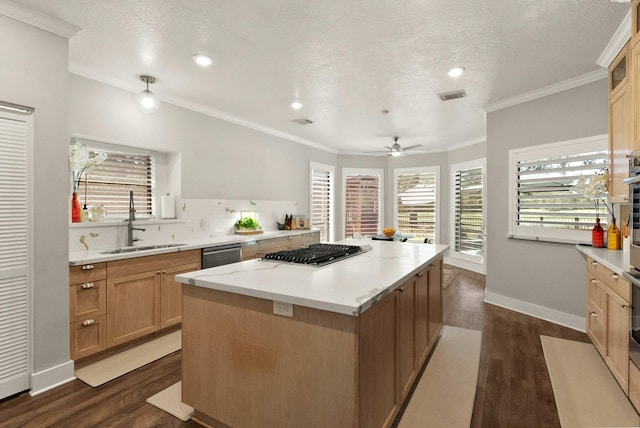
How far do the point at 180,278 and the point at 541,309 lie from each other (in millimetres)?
3994

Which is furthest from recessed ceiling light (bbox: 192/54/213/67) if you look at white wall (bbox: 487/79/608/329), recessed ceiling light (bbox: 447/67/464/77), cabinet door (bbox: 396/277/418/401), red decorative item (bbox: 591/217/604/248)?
red decorative item (bbox: 591/217/604/248)

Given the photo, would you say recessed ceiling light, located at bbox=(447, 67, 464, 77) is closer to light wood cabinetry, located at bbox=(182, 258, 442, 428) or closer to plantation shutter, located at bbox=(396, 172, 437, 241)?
light wood cabinetry, located at bbox=(182, 258, 442, 428)

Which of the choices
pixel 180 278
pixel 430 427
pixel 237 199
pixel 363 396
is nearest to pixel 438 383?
pixel 430 427

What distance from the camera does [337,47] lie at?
2.72 metres

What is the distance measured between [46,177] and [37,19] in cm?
111

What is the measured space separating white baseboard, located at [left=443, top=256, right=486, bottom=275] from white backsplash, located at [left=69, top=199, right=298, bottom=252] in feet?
12.9

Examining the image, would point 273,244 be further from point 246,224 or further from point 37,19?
point 37,19

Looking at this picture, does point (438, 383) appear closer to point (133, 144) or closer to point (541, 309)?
point (541, 309)

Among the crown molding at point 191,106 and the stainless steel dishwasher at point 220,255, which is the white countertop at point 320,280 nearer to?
the stainless steel dishwasher at point 220,255

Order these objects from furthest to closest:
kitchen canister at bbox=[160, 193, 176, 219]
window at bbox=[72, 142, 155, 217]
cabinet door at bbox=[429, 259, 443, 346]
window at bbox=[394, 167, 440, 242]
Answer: window at bbox=[394, 167, 440, 242] < kitchen canister at bbox=[160, 193, 176, 219] < window at bbox=[72, 142, 155, 217] < cabinet door at bbox=[429, 259, 443, 346]

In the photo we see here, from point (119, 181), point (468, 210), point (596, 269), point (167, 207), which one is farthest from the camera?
point (468, 210)

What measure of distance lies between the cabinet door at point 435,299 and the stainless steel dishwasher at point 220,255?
7.66ft

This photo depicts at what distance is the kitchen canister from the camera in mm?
3898

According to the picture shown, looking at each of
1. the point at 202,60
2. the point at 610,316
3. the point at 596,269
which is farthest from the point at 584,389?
the point at 202,60
